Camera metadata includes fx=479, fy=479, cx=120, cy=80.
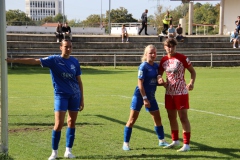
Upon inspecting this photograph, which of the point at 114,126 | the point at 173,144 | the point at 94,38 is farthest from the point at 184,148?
the point at 94,38

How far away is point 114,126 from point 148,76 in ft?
10.0

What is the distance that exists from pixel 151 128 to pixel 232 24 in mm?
44242

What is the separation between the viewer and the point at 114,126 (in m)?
11.5

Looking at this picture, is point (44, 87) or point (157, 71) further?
point (44, 87)

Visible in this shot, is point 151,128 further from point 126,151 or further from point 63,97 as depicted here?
point 63,97

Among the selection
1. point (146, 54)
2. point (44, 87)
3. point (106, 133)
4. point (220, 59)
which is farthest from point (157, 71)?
point (220, 59)

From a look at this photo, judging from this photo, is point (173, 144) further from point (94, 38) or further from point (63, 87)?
point (94, 38)

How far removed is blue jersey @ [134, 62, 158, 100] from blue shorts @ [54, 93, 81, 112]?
4.10ft

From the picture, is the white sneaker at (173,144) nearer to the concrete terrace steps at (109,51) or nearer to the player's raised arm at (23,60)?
the player's raised arm at (23,60)

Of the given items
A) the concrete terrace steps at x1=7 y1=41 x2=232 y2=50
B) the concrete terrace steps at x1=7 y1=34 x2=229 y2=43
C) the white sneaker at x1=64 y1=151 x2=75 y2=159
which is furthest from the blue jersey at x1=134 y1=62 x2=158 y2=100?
the concrete terrace steps at x1=7 y1=34 x2=229 y2=43

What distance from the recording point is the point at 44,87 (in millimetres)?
22094

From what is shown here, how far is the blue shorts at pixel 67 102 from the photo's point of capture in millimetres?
8078

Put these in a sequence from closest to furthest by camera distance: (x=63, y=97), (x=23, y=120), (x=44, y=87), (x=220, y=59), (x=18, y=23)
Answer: (x=63, y=97)
(x=23, y=120)
(x=44, y=87)
(x=220, y=59)
(x=18, y=23)

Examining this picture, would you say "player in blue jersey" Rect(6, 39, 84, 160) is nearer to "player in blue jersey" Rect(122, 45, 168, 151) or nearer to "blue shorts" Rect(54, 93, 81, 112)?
"blue shorts" Rect(54, 93, 81, 112)
